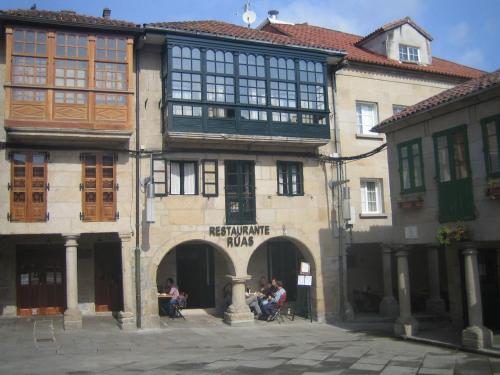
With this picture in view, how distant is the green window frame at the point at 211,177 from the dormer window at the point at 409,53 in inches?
444

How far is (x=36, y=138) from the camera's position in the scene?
18.2 meters

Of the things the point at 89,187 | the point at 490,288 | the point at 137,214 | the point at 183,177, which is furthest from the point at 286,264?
the point at 89,187

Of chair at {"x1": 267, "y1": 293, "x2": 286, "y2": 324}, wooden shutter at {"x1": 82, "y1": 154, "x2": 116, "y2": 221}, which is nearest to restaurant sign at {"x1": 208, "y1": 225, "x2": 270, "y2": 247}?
chair at {"x1": 267, "y1": 293, "x2": 286, "y2": 324}

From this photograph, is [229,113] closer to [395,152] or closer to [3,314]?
[395,152]

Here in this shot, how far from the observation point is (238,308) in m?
20.3

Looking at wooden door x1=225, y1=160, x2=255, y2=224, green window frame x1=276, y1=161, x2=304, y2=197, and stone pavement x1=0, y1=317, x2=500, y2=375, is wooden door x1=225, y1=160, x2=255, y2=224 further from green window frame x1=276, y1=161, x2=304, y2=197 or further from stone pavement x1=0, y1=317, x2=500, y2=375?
stone pavement x1=0, y1=317, x2=500, y2=375

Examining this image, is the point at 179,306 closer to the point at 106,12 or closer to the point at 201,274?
the point at 201,274

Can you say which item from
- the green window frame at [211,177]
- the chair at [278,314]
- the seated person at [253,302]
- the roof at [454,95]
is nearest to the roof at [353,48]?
the roof at [454,95]

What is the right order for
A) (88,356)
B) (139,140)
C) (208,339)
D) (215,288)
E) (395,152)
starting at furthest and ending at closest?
(215,288), (139,140), (395,152), (208,339), (88,356)

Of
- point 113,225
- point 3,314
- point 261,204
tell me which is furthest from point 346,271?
point 3,314

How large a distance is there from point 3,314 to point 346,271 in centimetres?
1305

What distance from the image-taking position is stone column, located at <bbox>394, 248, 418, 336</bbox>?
17438 millimetres

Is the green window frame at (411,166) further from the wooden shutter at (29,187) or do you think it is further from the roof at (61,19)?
the wooden shutter at (29,187)

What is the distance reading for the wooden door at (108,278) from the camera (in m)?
21.4
